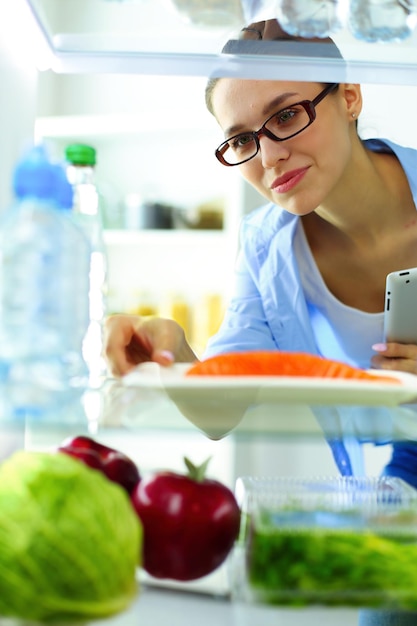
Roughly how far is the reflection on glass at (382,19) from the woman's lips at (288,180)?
1.19 ft

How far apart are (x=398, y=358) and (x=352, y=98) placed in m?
0.41

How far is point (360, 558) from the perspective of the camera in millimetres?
518

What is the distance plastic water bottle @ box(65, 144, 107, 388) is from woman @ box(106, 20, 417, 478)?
0.73 ft

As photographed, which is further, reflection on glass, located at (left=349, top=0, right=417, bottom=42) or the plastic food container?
reflection on glass, located at (left=349, top=0, right=417, bottom=42)

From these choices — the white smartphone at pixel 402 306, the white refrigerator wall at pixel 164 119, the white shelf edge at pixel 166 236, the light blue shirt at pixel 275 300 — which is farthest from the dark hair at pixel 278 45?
the white shelf edge at pixel 166 236

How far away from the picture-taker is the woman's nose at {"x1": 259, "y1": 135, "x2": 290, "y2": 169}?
99 cm

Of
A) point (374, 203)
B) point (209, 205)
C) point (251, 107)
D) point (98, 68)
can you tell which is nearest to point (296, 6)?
point (98, 68)

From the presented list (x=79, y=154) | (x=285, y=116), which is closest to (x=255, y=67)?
(x=79, y=154)

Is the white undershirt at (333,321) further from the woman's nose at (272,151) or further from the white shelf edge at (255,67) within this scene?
the white shelf edge at (255,67)

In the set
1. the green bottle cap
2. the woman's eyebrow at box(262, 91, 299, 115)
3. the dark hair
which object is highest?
the woman's eyebrow at box(262, 91, 299, 115)

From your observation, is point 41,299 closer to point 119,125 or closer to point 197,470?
point 197,470

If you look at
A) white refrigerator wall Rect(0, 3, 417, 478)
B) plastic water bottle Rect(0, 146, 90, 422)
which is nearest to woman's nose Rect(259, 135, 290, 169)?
plastic water bottle Rect(0, 146, 90, 422)

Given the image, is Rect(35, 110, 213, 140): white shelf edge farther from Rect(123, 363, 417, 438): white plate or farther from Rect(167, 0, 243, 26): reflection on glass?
Rect(123, 363, 417, 438): white plate

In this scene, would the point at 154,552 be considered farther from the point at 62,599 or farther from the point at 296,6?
the point at 296,6
